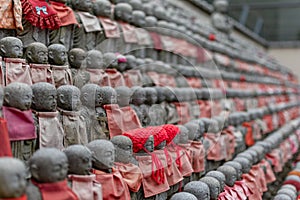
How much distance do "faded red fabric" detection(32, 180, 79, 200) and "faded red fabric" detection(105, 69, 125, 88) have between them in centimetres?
187

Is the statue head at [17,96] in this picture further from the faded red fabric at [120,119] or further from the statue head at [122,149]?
the faded red fabric at [120,119]

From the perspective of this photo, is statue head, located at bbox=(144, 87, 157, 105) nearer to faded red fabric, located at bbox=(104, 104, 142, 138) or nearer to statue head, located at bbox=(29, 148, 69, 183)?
faded red fabric, located at bbox=(104, 104, 142, 138)

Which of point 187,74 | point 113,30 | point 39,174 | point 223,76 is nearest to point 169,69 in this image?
point 187,74

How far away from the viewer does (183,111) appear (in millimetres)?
4535

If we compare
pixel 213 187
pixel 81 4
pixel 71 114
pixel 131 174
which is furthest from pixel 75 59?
pixel 213 187

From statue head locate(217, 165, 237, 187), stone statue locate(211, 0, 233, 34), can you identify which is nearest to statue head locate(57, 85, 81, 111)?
statue head locate(217, 165, 237, 187)

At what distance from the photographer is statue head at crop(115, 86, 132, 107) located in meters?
3.55

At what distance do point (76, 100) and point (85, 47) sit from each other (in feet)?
5.07

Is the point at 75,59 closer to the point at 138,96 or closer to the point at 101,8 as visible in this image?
the point at 138,96

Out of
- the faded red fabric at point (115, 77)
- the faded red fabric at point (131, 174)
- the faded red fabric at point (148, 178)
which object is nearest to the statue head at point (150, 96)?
the faded red fabric at point (115, 77)

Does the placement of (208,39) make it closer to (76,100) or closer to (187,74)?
(187,74)

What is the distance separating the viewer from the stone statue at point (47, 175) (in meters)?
2.06

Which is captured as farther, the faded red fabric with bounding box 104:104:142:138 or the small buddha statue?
the small buddha statue

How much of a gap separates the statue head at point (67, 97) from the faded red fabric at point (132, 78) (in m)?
1.38
